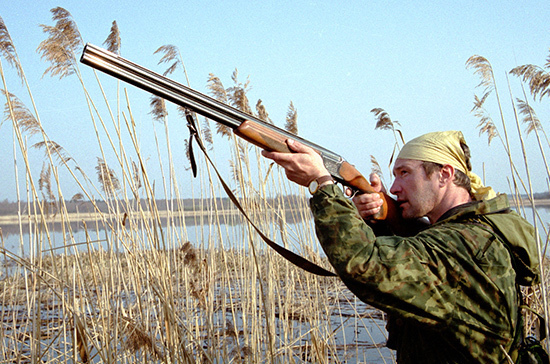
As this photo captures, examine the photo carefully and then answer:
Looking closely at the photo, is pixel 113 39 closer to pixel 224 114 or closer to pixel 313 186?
pixel 224 114

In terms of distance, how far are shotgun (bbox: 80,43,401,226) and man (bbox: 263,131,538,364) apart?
22 cm

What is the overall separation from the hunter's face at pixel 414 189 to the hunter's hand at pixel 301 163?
1.54ft

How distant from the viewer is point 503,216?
1.82 m

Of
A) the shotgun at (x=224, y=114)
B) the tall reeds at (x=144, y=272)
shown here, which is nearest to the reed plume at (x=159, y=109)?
the tall reeds at (x=144, y=272)

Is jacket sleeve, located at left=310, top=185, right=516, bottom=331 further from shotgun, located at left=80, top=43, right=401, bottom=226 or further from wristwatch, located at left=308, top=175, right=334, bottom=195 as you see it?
shotgun, located at left=80, top=43, right=401, bottom=226

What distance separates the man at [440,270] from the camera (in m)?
1.56

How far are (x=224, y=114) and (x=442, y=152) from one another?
1012 mm

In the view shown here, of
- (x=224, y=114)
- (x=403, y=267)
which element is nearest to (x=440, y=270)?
(x=403, y=267)

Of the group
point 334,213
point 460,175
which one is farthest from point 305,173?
point 460,175

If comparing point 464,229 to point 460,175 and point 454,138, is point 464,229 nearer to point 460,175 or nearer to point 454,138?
point 460,175

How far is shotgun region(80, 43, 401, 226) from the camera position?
1941 millimetres

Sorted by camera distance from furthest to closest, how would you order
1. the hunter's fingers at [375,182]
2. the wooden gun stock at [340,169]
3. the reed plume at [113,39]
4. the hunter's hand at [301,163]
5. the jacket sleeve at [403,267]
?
the reed plume at [113,39] → the hunter's fingers at [375,182] → the wooden gun stock at [340,169] → the hunter's hand at [301,163] → the jacket sleeve at [403,267]

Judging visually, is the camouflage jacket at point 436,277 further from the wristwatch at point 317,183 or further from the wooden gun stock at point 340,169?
the wooden gun stock at point 340,169

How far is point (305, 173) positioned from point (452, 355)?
0.86 m
